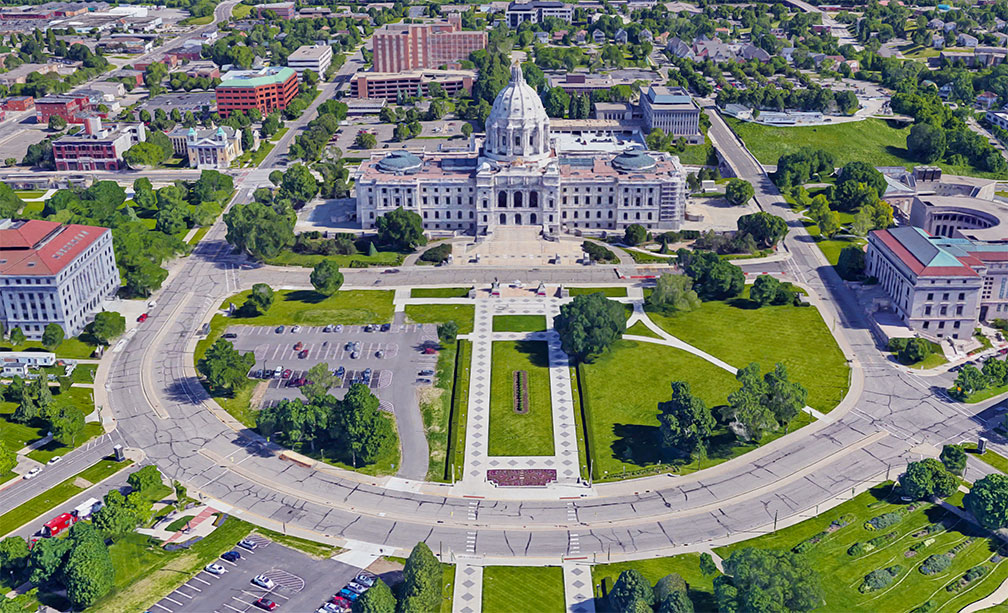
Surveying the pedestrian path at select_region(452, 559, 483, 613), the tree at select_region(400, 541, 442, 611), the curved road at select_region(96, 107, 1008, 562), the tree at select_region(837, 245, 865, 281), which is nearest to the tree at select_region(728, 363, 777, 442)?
the curved road at select_region(96, 107, 1008, 562)

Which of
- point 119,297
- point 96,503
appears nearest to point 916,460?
point 96,503

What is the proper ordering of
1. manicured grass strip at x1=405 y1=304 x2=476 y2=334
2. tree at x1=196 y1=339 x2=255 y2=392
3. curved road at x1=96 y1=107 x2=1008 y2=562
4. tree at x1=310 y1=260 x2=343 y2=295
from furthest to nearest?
tree at x1=310 y1=260 x2=343 y2=295 → manicured grass strip at x1=405 y1=304 x2=476 y2=334 → tree at x1=196 y1=339 x2=255 y2=392 → curved road at x1=96 y1=107 x2=1008 y2=562

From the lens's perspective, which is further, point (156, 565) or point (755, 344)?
point (755, 344)

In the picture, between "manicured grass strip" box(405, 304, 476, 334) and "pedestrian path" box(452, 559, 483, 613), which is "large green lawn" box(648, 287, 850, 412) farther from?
"pedestrian path" box(452, 559, 483, 613)

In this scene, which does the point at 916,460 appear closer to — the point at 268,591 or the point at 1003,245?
the point at 1003,245

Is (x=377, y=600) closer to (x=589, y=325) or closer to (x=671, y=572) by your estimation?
(x=671, y=572)

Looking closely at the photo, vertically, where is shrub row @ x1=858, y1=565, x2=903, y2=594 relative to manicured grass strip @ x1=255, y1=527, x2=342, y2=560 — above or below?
above

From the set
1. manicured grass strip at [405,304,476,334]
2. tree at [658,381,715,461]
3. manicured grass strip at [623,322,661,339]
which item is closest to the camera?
tree at [658,381,715,461]
